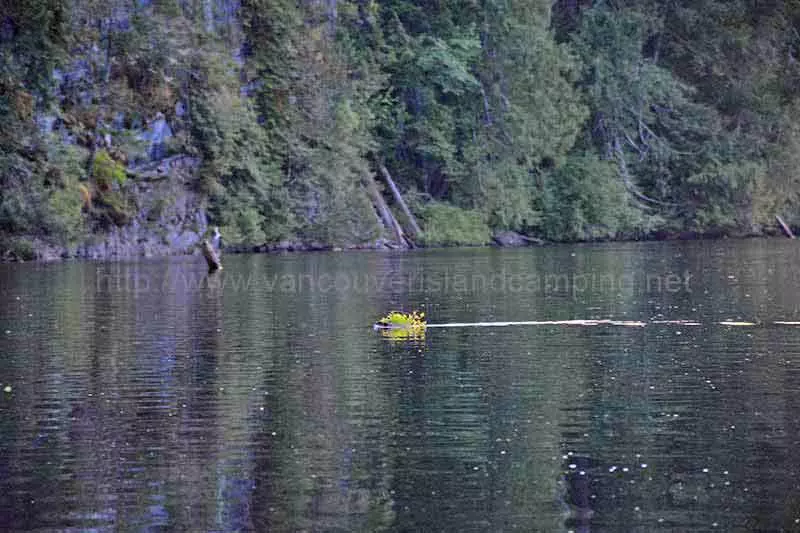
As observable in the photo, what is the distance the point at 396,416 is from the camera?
69.3 feet

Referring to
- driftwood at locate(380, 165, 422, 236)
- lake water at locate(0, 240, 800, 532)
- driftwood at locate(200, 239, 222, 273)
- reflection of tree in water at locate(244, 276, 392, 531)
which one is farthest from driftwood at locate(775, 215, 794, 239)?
reflection of tree in water at locate(244, 276, 392, 531)

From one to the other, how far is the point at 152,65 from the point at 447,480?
57638 millimetres

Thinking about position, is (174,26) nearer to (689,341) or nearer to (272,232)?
(272,232)

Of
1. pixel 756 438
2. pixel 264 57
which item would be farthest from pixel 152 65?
pixel 756 438

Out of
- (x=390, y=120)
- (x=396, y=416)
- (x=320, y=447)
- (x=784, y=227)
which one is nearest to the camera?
(x=320, y=447)

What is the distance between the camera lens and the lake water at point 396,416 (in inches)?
625

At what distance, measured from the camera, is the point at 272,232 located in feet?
252

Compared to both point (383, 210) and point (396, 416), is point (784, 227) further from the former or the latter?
point (396, 416)

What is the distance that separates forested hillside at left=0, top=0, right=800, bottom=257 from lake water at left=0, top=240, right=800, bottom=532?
2875cm

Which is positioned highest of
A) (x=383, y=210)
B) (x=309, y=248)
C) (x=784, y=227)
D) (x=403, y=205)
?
(x=403, y=205)

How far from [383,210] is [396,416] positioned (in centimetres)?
6062

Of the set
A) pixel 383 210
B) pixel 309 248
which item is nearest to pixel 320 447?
pixel 309 248

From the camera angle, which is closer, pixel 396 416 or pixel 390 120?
pixel 396 416

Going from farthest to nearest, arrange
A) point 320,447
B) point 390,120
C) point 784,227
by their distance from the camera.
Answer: point 784,227
point 390,120
point 320,447
